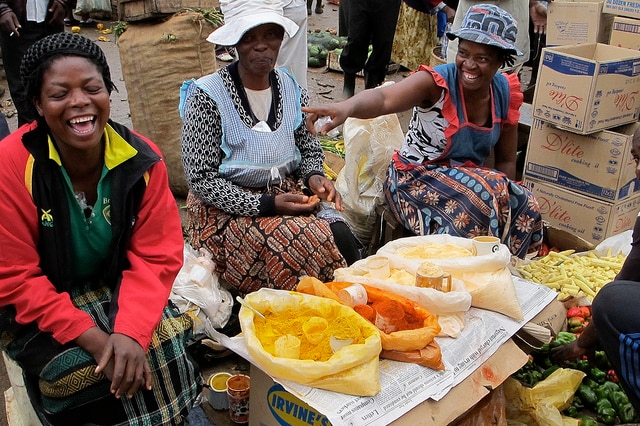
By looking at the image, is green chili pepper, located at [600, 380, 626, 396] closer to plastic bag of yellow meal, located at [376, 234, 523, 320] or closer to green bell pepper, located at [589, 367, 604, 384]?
green bell pepper, located at [589, 367, 604, 384]

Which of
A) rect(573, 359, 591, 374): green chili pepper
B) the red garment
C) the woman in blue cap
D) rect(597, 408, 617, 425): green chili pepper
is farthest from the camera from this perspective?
the woman in blue cap

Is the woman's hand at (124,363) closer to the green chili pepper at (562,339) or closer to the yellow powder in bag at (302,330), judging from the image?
the yellow powder in bag at (302,330)

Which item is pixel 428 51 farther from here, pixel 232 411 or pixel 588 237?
pixel 232 411

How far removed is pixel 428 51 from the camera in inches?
300

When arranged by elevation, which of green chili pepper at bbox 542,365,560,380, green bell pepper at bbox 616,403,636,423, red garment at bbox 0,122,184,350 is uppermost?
red garment at bbox 0,122,184,350

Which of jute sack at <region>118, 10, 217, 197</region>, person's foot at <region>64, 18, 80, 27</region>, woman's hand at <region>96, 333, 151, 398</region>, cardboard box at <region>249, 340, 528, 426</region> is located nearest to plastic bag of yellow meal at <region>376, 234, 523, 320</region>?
cardboard box at <region>249, 340, 528, 426</region>

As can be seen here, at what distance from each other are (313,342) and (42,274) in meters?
0.91

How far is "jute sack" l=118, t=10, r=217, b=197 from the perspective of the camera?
4.16 m

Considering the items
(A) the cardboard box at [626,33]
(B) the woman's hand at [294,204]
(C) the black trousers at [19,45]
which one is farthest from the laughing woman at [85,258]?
(A) the cardboard box at [626,33]

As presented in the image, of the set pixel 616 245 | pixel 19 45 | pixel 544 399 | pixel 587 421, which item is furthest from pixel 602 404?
pixel 19 45

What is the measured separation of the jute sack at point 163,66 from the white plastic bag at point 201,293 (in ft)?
5.00

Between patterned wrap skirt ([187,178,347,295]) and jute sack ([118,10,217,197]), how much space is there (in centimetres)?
145

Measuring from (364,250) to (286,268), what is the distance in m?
1.11

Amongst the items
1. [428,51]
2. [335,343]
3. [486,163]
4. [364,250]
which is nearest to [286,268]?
[335,343]
